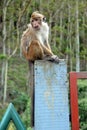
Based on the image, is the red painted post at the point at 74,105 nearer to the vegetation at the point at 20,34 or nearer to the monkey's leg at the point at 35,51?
the monkey's leg at the point at 35,51

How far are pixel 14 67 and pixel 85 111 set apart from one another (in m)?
20.1

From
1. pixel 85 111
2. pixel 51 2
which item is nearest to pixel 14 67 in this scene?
pixel 51 2

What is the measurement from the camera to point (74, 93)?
4.23 metres

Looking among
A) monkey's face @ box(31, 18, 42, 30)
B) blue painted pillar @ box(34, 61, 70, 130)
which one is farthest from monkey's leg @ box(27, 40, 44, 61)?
blue painted pillar @ box(34, 61, 70, 130)

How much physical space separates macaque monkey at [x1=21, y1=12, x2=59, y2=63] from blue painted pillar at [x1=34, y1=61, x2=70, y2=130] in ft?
2.11

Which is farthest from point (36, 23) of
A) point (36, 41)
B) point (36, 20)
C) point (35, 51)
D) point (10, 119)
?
point (10, 119)

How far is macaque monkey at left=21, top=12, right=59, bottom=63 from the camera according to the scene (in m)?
4.99

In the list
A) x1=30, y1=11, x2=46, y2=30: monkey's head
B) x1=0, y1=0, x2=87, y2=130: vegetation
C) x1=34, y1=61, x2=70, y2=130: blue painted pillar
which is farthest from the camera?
→ x1=0, y1=0, x2=87, y2=130: vegetation

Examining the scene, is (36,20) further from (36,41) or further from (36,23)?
(36,41)

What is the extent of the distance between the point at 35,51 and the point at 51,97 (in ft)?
3.18

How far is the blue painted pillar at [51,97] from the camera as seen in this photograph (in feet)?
13.5

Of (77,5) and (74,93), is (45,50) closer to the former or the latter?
(74,93)

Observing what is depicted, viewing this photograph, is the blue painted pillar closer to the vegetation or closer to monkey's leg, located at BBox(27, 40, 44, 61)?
monkey's leg, located at BBox(27, 40, 44, 61)

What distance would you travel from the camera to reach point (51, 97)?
13.6ft
